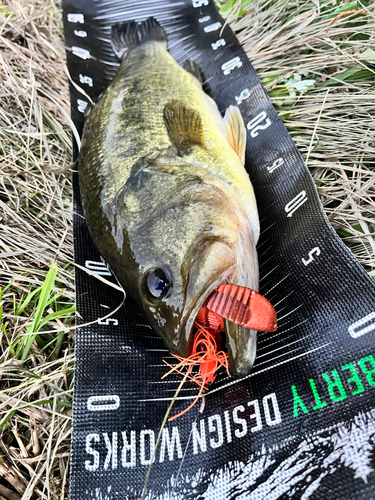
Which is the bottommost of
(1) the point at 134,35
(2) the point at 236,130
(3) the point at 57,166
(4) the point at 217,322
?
(4) the point at 217,322

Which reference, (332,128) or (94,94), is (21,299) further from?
(332,128)

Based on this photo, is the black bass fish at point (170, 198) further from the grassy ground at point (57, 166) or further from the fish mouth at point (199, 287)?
the grassy ground at point (57, 166)

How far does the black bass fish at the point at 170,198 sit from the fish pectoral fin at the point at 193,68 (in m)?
0.19

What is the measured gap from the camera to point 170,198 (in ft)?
6.52

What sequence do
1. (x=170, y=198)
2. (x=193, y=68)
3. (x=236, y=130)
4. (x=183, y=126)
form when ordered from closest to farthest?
(x=170, y=198)
(x=183, y=126)
(x=236, y=130)
(x=193, y=68)

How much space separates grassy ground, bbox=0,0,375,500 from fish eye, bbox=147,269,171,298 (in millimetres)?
698

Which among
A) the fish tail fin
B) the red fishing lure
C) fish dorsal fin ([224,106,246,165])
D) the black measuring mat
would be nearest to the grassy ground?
the black measuring mat

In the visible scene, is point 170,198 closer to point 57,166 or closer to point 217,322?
point 217,322

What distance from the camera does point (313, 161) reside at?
102 inches

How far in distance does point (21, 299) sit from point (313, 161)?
2229mm

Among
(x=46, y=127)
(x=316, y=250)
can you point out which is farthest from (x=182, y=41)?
(x=316, y=250)

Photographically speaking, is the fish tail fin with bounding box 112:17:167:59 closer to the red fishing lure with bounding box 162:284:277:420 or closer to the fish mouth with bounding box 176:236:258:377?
the fish mouth with bounding box 176:236:258:377

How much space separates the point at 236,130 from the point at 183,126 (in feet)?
1.40

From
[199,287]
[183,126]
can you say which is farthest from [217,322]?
[183,126]
